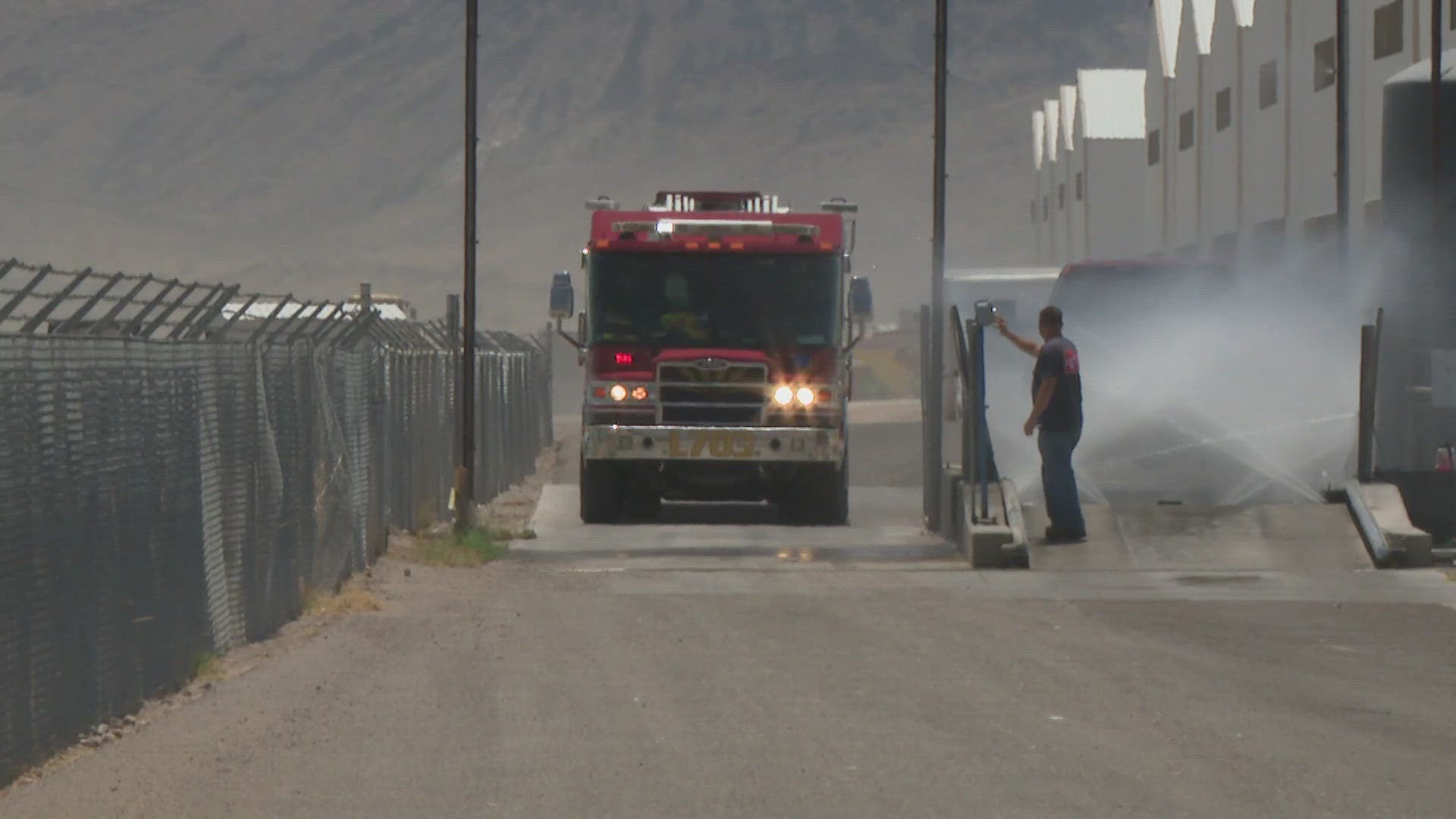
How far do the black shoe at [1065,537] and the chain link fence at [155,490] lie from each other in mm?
5258

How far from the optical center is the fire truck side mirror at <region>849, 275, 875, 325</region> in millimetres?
23844

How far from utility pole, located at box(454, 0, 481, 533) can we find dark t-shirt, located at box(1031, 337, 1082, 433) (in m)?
6.04

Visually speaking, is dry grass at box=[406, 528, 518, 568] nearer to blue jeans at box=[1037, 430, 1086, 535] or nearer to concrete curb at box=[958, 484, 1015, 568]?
concrete curb at box=[958, 484, 1015, 568]

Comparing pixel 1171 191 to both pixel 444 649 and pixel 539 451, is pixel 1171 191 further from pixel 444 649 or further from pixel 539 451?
pixel 444 649

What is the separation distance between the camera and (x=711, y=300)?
2423 centimetres

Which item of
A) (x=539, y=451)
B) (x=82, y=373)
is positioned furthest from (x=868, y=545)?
(x=539, y=451)

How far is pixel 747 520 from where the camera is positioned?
27062 millimetres

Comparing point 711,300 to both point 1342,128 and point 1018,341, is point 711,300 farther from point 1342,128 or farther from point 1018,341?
point 1342,128

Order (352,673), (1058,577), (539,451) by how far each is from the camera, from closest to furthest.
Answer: (352,673) → (1058,577) → (539,451)

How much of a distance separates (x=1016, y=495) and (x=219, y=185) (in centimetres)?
17588

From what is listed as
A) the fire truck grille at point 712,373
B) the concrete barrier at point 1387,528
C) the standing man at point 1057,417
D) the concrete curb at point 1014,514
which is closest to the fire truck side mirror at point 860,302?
the fire truck grille at point 712,373

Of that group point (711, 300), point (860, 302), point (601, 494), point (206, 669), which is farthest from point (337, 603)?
point (601, 494)

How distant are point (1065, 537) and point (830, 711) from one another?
8.62 metres

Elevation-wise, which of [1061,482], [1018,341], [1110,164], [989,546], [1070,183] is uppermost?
A: [1110,164]
